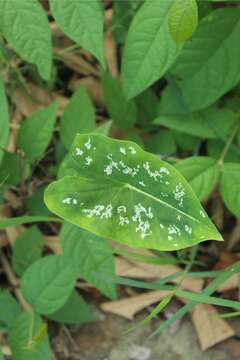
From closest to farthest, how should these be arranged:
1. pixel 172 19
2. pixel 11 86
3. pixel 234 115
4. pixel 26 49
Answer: pixel 172 19
pixel 26 49
pixel 234 115
pixel 11 86

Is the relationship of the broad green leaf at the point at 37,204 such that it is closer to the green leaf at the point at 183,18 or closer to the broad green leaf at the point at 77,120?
the broad green leaf at the point at 77,120

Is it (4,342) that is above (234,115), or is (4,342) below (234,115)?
below

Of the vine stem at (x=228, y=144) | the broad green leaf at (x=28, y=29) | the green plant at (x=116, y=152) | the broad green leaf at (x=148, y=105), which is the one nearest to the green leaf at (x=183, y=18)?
the green plant at (x=116, y=152)

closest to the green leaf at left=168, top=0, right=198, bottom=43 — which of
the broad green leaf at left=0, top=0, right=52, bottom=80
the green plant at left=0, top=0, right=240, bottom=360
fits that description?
the green plant at left=0, top=0, right=240, bottom=360

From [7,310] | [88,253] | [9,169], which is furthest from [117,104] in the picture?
[7,310]

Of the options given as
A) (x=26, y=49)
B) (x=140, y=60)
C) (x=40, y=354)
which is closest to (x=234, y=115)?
(x=140, y=60)

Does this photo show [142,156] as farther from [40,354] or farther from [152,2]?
[40,354]

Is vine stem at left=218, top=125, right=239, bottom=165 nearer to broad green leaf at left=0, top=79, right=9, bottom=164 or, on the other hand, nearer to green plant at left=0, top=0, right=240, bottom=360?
green plant at left=0, top=0, right=240, bottom=360
